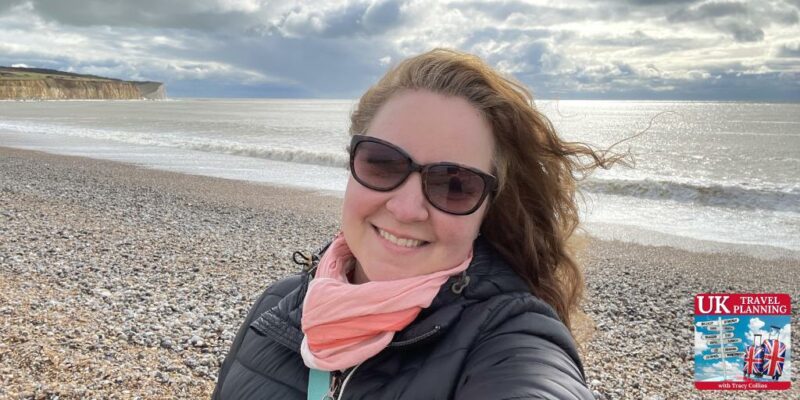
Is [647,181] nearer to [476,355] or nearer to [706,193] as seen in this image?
[706,193]

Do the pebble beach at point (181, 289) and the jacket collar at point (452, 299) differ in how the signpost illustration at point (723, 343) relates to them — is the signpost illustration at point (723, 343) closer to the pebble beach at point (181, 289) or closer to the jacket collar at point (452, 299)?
the pebble beach at point (181, 289)

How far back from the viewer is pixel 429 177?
1896mm

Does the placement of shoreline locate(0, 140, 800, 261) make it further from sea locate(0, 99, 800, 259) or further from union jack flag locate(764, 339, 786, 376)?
union jack flag locate(764, 339, 786, 376)

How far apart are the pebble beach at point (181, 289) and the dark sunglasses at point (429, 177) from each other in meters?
0.82

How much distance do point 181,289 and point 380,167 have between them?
661 centimetres

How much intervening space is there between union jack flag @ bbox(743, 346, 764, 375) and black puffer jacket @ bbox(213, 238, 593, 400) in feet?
16.8

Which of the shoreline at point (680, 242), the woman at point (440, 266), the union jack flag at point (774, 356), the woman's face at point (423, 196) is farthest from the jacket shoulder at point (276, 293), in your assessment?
the shoreline at point (680, 242)

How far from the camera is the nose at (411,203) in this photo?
6.32 ft

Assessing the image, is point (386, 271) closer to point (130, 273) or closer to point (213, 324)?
point (213, 324)

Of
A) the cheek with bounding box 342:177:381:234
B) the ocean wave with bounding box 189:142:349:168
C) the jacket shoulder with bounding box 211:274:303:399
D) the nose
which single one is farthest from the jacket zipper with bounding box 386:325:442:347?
the ocean wave with bounding box 189:142:349:168

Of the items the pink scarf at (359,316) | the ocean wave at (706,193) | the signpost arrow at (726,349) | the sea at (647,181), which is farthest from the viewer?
the ocean wave at (706,193)

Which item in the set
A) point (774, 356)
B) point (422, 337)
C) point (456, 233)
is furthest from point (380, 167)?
point (774, 356)

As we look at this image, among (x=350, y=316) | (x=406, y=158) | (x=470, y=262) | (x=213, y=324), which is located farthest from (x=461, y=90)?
(x=213, y=324)

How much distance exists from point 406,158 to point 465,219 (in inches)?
10.9
